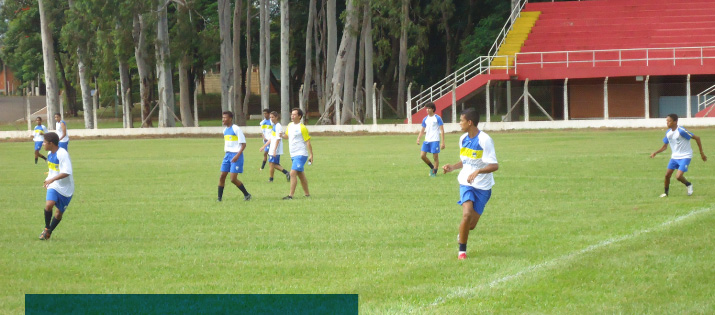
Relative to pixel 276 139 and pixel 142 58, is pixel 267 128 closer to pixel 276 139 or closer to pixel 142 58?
pixel 276 139

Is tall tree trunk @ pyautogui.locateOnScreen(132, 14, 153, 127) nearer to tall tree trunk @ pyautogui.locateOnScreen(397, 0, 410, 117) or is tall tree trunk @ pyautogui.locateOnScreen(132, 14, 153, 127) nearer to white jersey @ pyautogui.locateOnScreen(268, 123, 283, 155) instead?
tall tree trunk @ pyautogui.locateOnScreen(397, 0, 410, 117)

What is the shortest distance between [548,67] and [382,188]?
30066mm

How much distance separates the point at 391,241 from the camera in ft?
36.3

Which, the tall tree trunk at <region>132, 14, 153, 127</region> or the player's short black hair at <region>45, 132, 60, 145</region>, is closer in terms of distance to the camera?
the player's short black hair at <region>45, 132, 60, 145</region>

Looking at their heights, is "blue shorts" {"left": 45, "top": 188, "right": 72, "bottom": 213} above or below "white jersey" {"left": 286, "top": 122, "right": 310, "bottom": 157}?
below

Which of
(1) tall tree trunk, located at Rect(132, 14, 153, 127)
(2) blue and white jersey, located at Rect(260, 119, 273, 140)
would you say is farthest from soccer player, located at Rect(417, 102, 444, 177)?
(1) tall tree trunk, located at Rect(132, 14, 153, 127)

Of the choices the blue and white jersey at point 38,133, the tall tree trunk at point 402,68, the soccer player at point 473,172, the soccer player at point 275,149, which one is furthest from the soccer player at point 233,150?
the tall tree trunk at point 402,68

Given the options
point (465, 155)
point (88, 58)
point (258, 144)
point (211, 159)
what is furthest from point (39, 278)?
point (88, 58)

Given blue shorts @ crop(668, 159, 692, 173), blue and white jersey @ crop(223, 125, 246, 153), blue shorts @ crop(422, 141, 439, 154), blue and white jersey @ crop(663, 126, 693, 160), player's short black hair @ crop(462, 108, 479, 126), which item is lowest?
blue shorts @ crop(668, 159, 692, 173)

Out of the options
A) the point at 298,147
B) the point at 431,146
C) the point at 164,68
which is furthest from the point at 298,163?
the point at 164,68

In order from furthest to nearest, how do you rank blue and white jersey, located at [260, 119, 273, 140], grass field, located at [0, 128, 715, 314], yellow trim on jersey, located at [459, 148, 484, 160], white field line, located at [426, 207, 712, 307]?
blue and white jersey, located at [260, 119, 273, 140]
yellow trim on jersey, located at [459, 148, 484, 160]
grass field, located at [0, 128, 715, 314]
white field line, located at [426, 207, 712, 307]

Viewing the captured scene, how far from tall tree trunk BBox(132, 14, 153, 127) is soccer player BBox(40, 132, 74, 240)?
119 ft

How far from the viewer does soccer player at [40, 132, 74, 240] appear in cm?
1154

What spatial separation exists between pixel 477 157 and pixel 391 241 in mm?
1884
